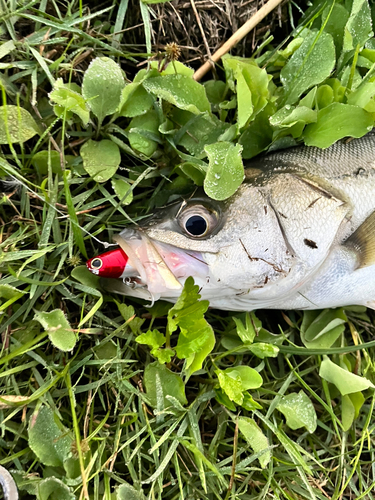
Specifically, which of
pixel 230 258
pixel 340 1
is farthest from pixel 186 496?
pixel 340 1

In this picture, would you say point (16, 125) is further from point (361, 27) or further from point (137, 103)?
point (361, 27)

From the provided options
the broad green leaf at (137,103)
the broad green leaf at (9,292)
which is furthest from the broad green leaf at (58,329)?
the broad green leaf at (137,103)

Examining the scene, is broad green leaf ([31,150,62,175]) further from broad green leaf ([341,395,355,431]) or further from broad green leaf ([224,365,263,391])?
broad green leaf ([341,395,355,431])

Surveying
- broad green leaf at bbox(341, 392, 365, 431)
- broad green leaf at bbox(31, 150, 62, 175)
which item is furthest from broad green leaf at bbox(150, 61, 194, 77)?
broad green leaf at bbox(341, 392, 365, 431)

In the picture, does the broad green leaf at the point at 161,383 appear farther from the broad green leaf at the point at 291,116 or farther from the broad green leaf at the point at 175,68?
the broad green leaf at the point at 175,68

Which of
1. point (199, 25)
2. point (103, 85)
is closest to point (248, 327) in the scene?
point (103, 85)

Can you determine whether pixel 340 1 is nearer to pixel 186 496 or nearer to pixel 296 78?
pixel 296 78
